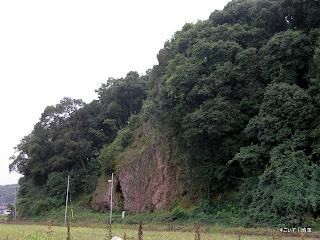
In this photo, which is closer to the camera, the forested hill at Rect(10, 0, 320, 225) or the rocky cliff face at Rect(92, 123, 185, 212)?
the forested hill at Rect(10, 0, 320, 225)

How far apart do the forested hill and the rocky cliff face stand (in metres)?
1.35

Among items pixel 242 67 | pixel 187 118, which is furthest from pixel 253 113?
pixel 187 118

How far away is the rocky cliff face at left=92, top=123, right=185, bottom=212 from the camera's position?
91.8 ft

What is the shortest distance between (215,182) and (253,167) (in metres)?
4.84

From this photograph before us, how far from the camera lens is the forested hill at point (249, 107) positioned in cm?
1722

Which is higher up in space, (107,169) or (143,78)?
(143,78)

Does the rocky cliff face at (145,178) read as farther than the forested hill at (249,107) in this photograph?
Yes

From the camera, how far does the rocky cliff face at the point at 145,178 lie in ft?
91.8

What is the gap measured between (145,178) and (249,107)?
13.6 metres

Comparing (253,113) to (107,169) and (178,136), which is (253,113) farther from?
(107,169)

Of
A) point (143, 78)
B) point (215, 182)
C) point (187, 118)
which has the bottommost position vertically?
point (215, 182)

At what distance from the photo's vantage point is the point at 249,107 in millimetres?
21578

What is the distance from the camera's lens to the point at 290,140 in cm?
1773

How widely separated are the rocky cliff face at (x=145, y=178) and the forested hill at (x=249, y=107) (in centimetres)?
135
